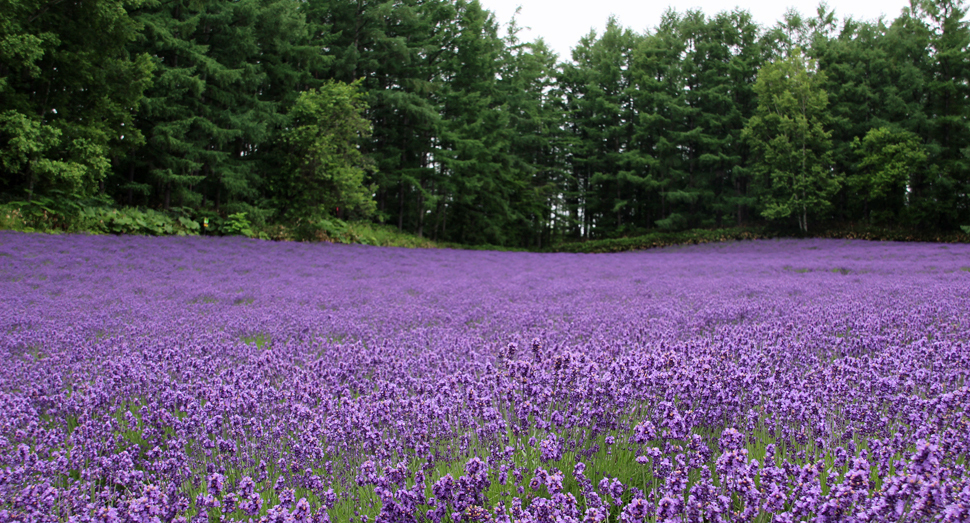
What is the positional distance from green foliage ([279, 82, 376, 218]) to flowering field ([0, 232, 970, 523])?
1562cm

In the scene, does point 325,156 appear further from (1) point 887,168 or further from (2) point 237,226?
(1) point 887,168

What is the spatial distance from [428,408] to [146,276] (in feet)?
32.0

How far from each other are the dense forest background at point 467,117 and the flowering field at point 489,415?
1416 centimetres

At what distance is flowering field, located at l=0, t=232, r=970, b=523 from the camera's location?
1.80 metres

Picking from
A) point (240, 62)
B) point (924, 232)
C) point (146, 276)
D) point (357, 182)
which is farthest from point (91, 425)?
point (924, 232)

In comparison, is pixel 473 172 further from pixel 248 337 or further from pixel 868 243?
pixel 248 337

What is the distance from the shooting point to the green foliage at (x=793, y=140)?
2722cm

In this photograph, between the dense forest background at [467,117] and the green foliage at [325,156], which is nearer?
the dense forest background at [467,117]

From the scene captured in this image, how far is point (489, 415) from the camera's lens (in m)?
2.47

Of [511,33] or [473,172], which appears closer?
[473,172]

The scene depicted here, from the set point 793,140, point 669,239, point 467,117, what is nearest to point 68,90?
point 467,117

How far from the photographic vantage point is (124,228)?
16.5 meters

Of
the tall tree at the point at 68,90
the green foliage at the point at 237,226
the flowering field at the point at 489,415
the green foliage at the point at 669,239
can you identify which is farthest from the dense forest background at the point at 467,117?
the flowering field at the point at 489,415

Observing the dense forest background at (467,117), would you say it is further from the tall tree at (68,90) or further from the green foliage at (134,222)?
the green foliage at (134,222)
